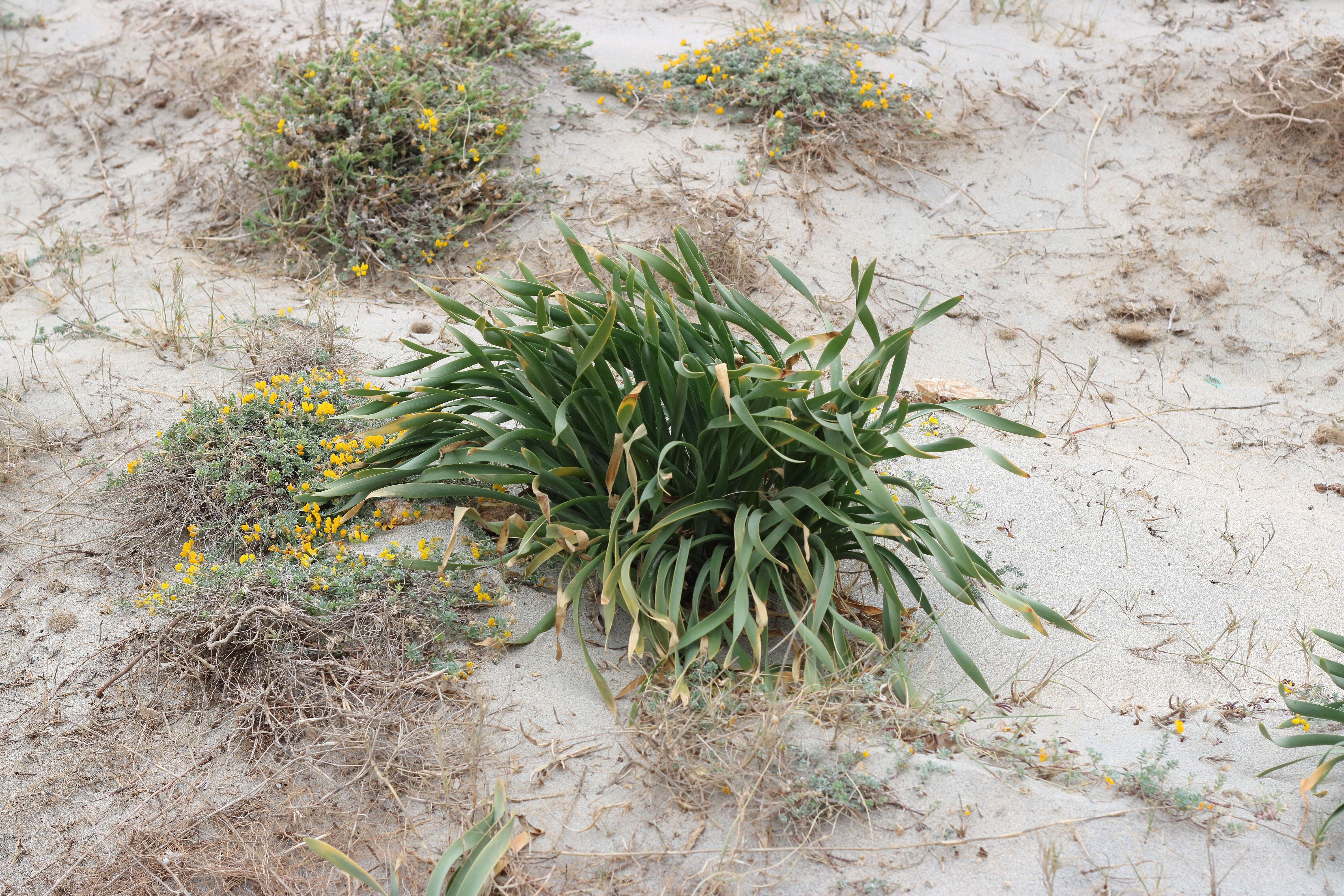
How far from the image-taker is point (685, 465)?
9.62ft

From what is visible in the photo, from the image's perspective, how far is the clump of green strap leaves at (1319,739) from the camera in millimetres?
2086

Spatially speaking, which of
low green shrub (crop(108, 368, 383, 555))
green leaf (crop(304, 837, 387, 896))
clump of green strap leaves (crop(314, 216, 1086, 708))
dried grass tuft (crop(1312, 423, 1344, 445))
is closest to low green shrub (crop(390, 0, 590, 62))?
low green shrub (crop(108, 368, 383, 555))

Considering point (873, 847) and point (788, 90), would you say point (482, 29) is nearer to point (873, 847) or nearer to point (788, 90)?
point (788, 90)

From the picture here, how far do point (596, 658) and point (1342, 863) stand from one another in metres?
1.78

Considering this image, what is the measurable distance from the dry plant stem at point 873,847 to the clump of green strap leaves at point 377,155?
3.35m

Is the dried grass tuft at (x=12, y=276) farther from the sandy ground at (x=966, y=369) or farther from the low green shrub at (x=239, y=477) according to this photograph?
the low green shrub at (x=239, y=477)

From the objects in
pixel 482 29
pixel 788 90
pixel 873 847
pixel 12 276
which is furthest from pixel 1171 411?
pixel 12 276

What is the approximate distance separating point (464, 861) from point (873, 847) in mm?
889

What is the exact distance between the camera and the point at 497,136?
16.5 feet

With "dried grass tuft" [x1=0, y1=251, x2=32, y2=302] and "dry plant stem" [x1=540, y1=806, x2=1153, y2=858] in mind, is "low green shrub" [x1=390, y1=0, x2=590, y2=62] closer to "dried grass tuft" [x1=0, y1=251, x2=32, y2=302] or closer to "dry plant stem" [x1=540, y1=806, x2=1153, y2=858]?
"dried grass tuft" [x1=0, y1=251, x2=32, y2=302]

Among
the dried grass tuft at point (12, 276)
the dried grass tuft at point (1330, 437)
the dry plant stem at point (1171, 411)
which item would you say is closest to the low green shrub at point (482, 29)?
the dried grass tuft at point (12, 276)

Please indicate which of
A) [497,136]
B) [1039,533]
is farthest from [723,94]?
[1039,533]

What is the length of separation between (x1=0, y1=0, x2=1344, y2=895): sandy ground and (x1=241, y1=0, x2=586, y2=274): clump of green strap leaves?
0.69 ft

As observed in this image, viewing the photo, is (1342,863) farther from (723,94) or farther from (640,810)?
(723,94)
